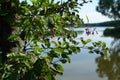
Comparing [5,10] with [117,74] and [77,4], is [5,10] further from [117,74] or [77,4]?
[117,74]

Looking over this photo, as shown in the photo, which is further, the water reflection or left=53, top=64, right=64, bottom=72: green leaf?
the water reflection

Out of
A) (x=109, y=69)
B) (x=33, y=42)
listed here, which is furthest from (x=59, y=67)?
(x=109, y=69)

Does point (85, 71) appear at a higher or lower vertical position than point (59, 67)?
lower

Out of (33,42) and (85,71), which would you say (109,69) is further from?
(33,42)

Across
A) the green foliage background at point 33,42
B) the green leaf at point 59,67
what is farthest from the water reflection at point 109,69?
the green leaf at point 59,67

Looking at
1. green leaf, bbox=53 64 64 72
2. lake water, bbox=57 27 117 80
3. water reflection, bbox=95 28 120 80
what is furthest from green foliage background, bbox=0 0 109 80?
water reflection, bbox=95 28 120 80

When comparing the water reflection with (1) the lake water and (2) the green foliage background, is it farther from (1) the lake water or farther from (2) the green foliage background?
(2) the green foliage background

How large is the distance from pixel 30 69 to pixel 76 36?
1108mm

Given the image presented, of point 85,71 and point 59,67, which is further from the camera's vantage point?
point 85,71

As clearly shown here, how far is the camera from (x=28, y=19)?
92.0 inches

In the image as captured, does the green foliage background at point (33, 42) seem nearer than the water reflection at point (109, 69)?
Yes

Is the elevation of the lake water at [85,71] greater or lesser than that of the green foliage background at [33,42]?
lesser

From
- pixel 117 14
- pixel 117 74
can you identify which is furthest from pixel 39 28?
pixel 117 14

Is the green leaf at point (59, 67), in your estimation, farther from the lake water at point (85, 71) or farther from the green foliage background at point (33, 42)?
the lake water at point (85, 71)
